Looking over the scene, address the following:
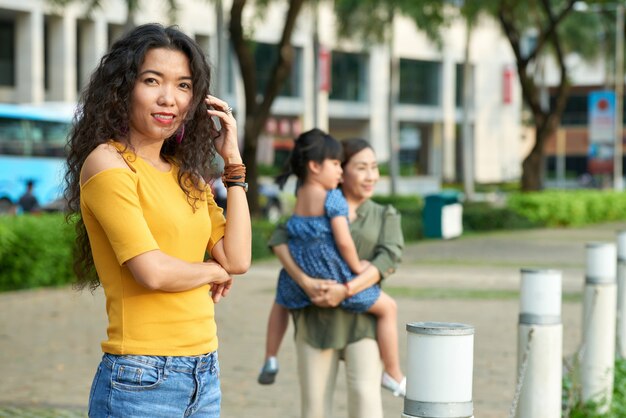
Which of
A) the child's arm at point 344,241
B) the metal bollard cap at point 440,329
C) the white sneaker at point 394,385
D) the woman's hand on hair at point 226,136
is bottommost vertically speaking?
the white sneaker at point 394,385

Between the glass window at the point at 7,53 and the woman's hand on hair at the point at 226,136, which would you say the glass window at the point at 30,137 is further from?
the woman's hand on hair at the point at 226,136

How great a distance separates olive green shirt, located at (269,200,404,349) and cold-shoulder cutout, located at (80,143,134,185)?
2.44 meters

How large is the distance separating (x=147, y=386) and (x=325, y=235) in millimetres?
2371

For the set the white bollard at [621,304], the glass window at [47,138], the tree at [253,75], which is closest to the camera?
the white bollard at [621,304]

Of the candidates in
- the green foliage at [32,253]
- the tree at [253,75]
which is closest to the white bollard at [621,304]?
the green foliage at [32,253]

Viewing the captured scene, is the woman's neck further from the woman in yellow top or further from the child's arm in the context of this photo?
the child's arm

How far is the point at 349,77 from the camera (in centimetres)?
6056

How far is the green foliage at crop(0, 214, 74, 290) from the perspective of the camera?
15133mm

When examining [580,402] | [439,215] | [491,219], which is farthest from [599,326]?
[491,219]

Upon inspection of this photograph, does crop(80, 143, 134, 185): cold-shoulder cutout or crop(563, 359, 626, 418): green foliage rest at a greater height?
crop(80, 143, 134, 185): cold-shoulder cutout

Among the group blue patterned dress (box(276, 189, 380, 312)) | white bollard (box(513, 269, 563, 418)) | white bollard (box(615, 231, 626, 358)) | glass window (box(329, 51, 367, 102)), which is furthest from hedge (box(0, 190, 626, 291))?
glass window (box(329, 51, 367, 102))

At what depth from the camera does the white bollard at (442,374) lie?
3379 mm

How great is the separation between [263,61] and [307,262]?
165ft

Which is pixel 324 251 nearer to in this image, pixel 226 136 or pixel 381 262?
pixel 381 262
